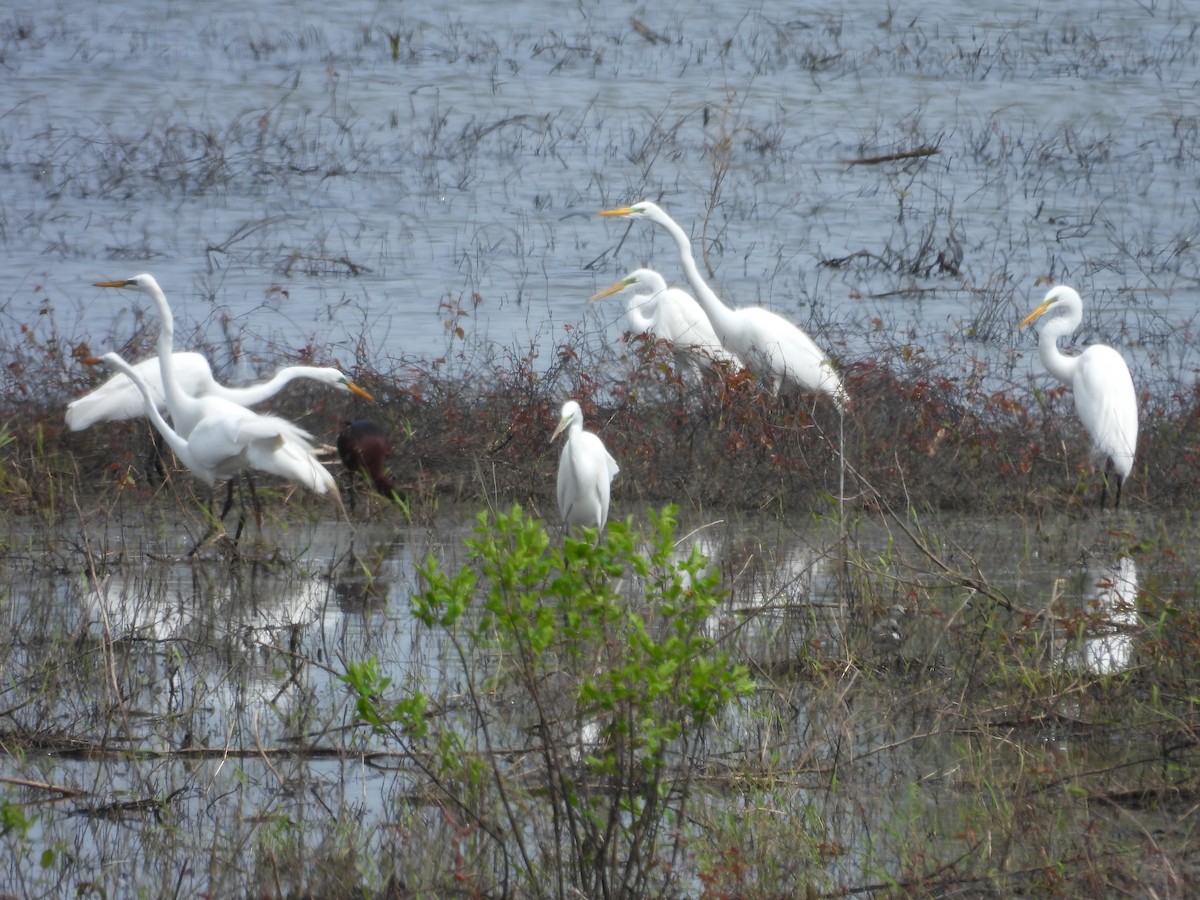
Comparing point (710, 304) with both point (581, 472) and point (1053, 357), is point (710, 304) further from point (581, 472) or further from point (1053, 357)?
point (581, 472)

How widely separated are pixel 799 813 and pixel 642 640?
103 cm

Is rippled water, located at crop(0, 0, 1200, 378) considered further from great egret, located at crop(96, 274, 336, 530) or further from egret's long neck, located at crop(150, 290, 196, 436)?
egret's long neck, located at crop(150, 290, 196, 436)

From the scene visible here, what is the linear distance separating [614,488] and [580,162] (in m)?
9.56

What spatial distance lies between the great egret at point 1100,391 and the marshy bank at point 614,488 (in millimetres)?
240

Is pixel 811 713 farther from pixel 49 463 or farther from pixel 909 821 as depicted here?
pixel 49 463

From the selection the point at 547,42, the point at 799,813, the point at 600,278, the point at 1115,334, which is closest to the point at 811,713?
the point at 799,813

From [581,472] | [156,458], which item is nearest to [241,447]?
[156,458]

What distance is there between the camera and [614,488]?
8062mm

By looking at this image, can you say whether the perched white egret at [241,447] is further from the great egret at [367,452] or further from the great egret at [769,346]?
the great egret at [769,346]

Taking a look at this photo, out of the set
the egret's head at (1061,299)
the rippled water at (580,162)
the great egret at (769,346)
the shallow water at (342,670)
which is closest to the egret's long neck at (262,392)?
the shallow water at (342,670)

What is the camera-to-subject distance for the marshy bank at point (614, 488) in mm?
3562

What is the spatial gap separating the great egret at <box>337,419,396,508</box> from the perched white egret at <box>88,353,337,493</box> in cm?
25

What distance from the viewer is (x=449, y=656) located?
17.3ft

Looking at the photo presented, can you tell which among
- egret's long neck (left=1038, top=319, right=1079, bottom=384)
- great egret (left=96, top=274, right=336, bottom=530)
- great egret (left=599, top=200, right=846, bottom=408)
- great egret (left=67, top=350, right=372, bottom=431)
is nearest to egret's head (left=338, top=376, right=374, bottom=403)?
great egret (left=67, top=350, right=372, bottom=431)
